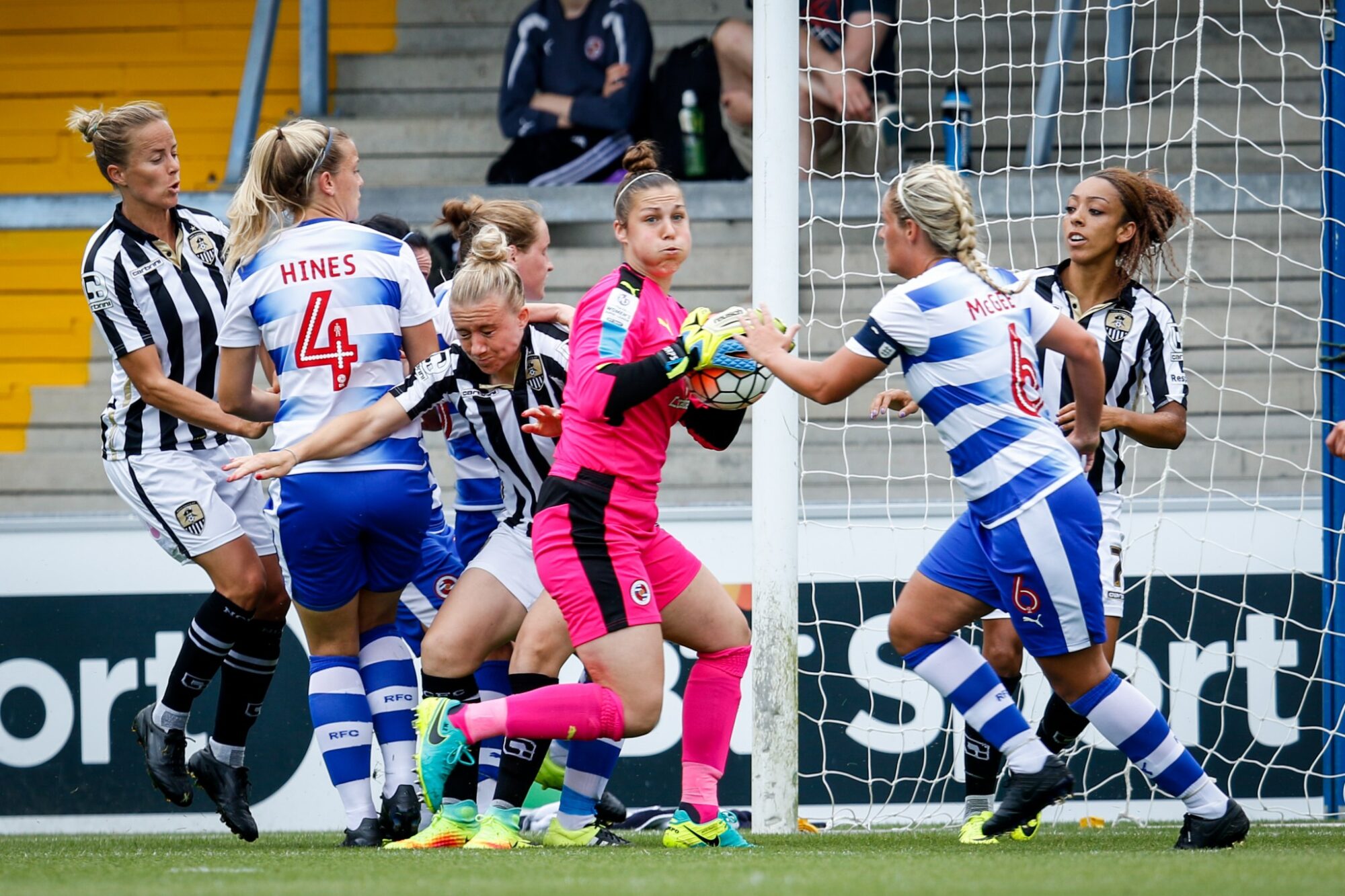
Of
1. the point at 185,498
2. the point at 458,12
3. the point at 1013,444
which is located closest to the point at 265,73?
the point at 458,12

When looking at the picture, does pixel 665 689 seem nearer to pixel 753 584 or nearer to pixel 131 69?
pixel 753 584

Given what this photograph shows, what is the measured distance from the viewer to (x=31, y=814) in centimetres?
586

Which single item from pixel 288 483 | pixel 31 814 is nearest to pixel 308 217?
pixel 288 483

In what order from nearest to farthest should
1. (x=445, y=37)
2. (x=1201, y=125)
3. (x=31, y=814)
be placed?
(x=31, y=814) → (x=1201, y=125) → (x=445, y=37)

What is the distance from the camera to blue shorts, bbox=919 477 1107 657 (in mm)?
3947

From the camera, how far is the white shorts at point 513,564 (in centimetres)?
448

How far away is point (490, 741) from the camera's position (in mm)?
4871

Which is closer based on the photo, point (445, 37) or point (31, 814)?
point (31, 814)

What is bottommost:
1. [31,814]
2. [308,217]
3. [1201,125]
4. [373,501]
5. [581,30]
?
[31,814]

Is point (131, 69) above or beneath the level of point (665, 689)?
above

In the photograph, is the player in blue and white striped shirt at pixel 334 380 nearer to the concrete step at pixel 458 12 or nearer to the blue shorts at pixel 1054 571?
the blue shorts at pixel 1054 571

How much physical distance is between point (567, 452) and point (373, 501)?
1.94 ft

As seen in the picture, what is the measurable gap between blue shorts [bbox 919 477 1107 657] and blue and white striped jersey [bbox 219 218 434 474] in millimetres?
1708

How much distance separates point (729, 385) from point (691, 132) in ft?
17.2
